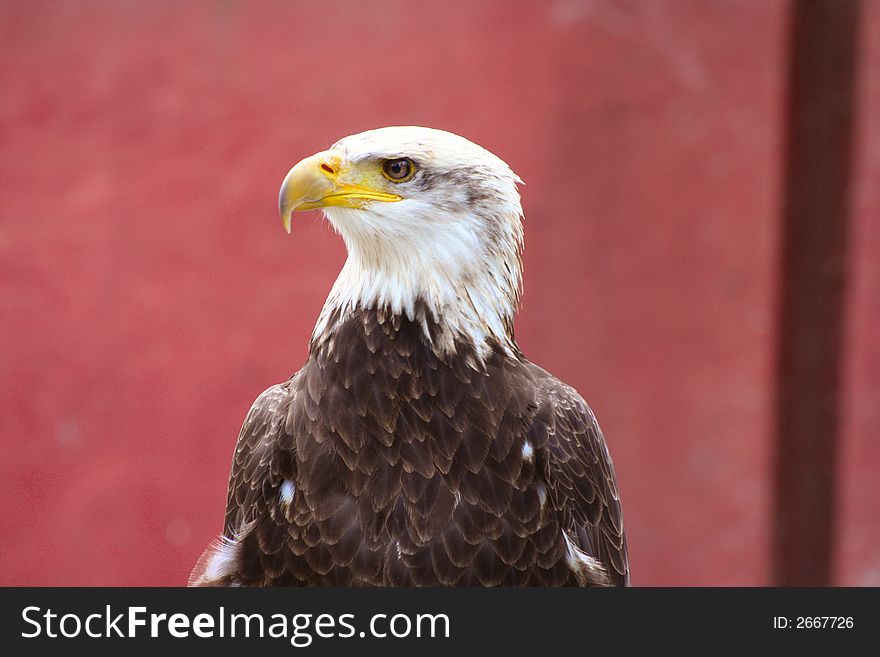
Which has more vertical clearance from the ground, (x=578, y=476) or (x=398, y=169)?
(x=398, y=169)

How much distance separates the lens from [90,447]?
3213 mm

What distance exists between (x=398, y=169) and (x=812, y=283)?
81.0 inches

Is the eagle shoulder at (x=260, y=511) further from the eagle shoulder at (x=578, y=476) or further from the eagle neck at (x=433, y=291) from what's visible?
the eagle shoulder at (x=578, y=476)

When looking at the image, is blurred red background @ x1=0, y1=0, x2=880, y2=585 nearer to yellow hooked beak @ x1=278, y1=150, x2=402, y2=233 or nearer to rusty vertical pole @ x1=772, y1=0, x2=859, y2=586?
rusty vertical pole @ x1=772, y1=0, x2=859, y2=586

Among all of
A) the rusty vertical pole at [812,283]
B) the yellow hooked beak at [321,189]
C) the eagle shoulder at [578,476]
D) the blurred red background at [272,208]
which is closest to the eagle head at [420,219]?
the yellow hooked beak at [321,189]

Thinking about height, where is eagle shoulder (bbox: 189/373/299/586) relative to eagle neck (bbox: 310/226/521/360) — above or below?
below

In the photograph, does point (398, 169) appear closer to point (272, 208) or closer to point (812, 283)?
point (272, 208)

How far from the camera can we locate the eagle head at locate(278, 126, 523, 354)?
6.19 ft

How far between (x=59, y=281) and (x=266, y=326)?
0.73 m

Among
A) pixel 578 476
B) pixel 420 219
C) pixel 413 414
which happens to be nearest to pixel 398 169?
pixel 420 219

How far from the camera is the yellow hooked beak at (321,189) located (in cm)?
187

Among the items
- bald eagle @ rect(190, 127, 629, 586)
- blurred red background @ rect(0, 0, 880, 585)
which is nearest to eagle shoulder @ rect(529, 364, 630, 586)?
bald eagle @ rect(190, 127, 629, 586)

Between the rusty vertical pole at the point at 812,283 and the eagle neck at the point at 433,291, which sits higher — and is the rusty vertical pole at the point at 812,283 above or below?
above

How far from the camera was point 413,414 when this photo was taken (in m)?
1.93
